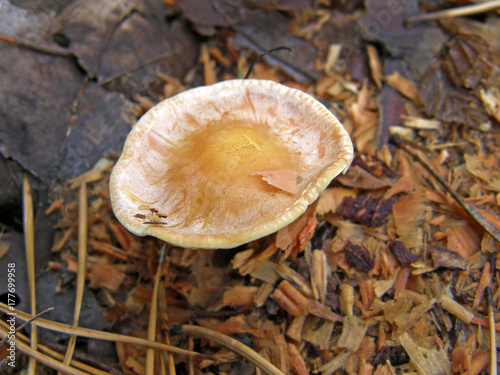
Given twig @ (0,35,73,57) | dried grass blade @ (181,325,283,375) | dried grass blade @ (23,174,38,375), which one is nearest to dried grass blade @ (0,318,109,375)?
dried grass blade @ (23,174,38,375)

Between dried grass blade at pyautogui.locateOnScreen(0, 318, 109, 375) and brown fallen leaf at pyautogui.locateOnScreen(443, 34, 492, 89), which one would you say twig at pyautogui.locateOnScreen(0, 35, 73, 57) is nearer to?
dried grass blade at pyautogui.locateOnScreen(0, 318, 109, 375)

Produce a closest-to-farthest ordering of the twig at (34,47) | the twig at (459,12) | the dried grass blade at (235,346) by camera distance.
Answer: the dried grass blade at (235,346), the twig at (34,47), the twig at (459,12)

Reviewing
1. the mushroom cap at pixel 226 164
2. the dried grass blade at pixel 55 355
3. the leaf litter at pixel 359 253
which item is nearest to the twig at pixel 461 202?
the leaf litter at pixel 359 253

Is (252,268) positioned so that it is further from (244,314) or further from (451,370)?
(451,370)

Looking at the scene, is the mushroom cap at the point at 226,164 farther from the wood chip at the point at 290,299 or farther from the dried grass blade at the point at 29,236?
the dried grass blade at the point at 29,236

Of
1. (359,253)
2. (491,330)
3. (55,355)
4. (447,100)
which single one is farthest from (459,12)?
(55,355)
